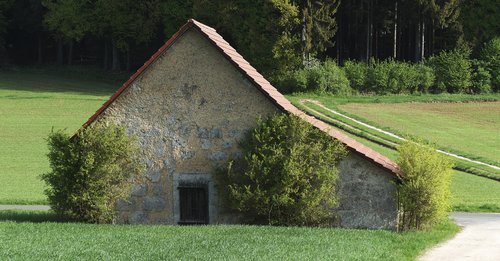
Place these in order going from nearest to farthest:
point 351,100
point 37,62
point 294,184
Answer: point 294,184 < point 351,100 < point 37,62

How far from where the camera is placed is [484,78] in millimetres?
64062

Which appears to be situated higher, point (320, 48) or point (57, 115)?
point (320, 48)

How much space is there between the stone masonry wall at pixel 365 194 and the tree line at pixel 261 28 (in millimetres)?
41588

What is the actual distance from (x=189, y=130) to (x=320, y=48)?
42.5 m

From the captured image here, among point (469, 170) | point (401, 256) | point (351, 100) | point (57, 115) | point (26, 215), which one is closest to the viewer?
point (401, 256)

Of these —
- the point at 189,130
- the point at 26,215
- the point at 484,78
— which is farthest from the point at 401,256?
the point at 484,78

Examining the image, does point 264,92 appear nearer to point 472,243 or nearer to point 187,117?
point 187,117

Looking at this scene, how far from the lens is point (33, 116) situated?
48844 millimetres

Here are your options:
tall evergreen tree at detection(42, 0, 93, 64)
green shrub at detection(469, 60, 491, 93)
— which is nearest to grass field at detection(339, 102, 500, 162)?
green shrub at detection(469, 60, 491, 93)

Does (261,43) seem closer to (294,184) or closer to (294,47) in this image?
(294,47)

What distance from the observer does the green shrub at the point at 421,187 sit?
19109 millimetres

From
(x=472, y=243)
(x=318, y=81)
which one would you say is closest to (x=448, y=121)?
(x=318, y=81)

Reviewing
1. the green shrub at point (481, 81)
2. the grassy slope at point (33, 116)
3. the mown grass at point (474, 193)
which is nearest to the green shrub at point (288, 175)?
the mown grass at point (474, 193)

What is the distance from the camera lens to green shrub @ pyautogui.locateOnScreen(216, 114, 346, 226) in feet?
64.0
